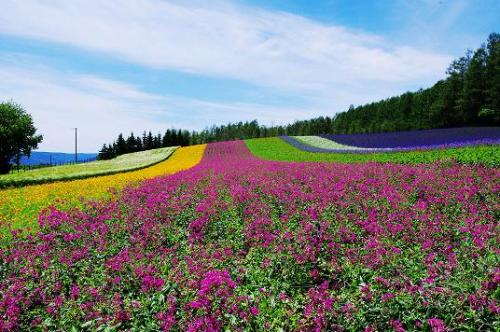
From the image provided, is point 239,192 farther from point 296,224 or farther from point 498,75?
point 498,75

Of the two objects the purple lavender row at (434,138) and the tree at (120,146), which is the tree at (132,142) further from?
the purple lavender row at (434,138)

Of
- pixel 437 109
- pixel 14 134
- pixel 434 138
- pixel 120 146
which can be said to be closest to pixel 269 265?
pixel 434 138

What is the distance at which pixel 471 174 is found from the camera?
14.1 meters

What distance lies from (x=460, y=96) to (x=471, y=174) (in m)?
55.0

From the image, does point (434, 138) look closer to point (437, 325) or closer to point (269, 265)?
point (269, 265)

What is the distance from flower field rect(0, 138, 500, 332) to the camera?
16.0ft

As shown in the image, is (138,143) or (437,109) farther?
(138,143)

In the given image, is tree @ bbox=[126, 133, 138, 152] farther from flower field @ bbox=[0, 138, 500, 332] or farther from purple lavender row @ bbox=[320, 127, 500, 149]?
flower field @ bbox=[0, 138, 500, 332]

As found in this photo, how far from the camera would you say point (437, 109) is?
64.8 metres

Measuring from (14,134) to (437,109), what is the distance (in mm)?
70320

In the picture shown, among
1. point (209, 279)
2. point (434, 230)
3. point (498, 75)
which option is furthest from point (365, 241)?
point (498, 75)

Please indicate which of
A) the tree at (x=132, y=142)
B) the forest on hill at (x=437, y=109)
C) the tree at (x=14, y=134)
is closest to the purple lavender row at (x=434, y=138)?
the forest on hill at (x=437, y=109)

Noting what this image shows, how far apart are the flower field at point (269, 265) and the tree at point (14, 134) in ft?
222

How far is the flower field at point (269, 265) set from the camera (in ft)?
16.0
